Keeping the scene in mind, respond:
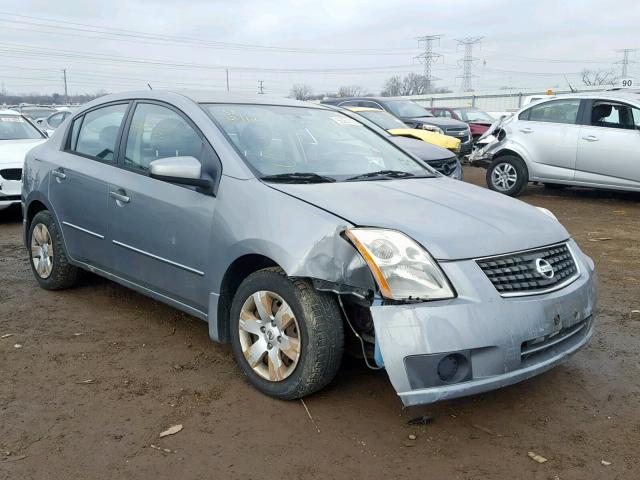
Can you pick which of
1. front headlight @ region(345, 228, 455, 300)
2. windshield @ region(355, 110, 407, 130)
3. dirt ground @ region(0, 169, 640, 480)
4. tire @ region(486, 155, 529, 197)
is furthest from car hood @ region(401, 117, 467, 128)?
front headlight @ region(345, 228, 455, 300)

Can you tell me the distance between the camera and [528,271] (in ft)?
10.1

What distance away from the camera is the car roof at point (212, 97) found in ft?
13.6

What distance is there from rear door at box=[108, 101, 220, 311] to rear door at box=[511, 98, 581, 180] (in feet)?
24.8

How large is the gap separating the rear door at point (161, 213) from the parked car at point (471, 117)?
58.9 feet

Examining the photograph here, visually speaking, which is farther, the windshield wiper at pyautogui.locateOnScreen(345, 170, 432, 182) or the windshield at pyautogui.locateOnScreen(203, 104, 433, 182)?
the windshield wiper at pyautogui.locateOnScreen(345, 170, 432, 182)

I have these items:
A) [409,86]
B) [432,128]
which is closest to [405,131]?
[432,128]

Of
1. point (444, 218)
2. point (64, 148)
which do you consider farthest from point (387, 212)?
point (64, 148)

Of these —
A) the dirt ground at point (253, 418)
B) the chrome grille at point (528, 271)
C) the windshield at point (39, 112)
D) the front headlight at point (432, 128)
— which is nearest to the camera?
the dirt ground at point (253, 418)

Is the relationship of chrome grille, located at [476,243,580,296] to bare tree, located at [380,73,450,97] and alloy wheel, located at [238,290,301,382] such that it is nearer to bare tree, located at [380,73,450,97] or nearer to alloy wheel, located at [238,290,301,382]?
alloy wheel, located at [238,290,301,382]

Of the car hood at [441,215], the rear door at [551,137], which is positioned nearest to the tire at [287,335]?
the car hood at [441,215]

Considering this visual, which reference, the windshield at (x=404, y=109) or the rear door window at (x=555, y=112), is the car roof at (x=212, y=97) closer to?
the rear door window at (x=555, y=112)

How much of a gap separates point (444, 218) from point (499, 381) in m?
0.82

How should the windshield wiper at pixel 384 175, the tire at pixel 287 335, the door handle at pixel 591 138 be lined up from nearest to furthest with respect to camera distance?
the tire at pixel 287 335 → the windshield wiper at pixel 384 175 → the door handle at pixel 591 138

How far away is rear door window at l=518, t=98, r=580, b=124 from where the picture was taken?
10023 mm
